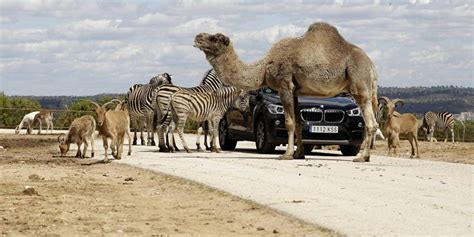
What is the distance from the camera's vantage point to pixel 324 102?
2666 centimetres

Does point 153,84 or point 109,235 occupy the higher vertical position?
point 153,84

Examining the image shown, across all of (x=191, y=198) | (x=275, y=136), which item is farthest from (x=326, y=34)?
(x=191, y=198)

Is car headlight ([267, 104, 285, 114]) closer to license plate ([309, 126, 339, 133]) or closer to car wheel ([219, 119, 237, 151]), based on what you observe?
Result: license plate ([309, 126, 339, 133])

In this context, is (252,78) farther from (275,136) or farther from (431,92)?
(431,92)

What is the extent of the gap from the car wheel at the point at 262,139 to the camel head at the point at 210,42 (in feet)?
8.74

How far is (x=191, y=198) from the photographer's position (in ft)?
52.3

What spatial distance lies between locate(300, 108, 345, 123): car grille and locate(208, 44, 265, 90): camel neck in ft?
6.47

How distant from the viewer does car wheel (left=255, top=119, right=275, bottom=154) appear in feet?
87.8

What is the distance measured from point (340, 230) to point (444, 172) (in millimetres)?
9386

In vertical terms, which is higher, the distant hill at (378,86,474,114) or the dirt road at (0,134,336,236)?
the distant hill at (378,86,474,114)

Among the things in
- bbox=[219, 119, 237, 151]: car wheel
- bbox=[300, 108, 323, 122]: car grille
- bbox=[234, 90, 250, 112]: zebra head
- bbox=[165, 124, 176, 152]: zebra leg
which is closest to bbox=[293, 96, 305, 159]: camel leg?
bbox=[300, 108, 323, 122]: car grille

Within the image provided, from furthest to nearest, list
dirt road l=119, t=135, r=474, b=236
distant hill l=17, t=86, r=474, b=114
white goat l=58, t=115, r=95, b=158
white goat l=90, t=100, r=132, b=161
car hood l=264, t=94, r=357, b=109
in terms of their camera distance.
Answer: distant hill l=17, t=86, r=474, b=114 → car hood l=264, t=94, r=357, b=109 → white goat l=58, t=115, r=95, b=158 → white goat l=90, t=100, r=132, b=161 → dirt road l=119, t=135, r=474, b=236

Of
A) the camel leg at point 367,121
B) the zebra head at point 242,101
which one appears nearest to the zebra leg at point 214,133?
the zebra head at point 242,101

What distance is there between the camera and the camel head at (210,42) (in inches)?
981
